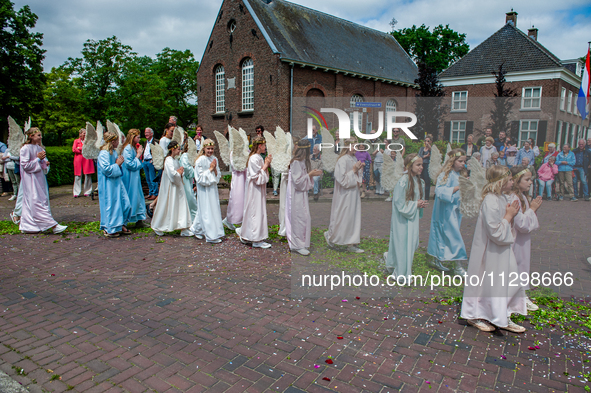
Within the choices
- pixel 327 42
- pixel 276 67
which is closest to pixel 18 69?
pixel 276 67

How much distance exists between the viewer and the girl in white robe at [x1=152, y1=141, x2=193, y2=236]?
834 centimetres

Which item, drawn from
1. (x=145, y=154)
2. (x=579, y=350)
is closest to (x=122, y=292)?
(x=579, y=350)

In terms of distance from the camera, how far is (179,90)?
41.2 metres

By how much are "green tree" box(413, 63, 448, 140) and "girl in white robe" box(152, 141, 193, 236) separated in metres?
5.25

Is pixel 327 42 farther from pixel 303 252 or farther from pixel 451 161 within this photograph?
pixel 451 161

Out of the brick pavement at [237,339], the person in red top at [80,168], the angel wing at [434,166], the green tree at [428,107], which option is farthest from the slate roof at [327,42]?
the brick pavement at [237,339]

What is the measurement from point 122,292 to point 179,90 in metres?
39.2

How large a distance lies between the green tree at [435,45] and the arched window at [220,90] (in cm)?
3009

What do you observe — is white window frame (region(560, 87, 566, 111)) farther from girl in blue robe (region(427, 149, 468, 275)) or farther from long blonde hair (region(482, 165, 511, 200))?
long blonde hair (region(482, 165, 511, 200))

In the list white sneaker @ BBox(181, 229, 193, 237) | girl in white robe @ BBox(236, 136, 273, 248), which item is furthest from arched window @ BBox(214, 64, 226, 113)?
girl in white robe @ BBox(236, 136, 273, 248)

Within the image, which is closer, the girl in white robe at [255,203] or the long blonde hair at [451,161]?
the long blonde hair at [451,161]

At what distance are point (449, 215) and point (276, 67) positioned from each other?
19.7 metres

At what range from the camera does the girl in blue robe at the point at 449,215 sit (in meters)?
5.59

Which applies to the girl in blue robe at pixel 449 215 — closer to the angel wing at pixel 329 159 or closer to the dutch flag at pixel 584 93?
the angel wing at pixel 329 159
